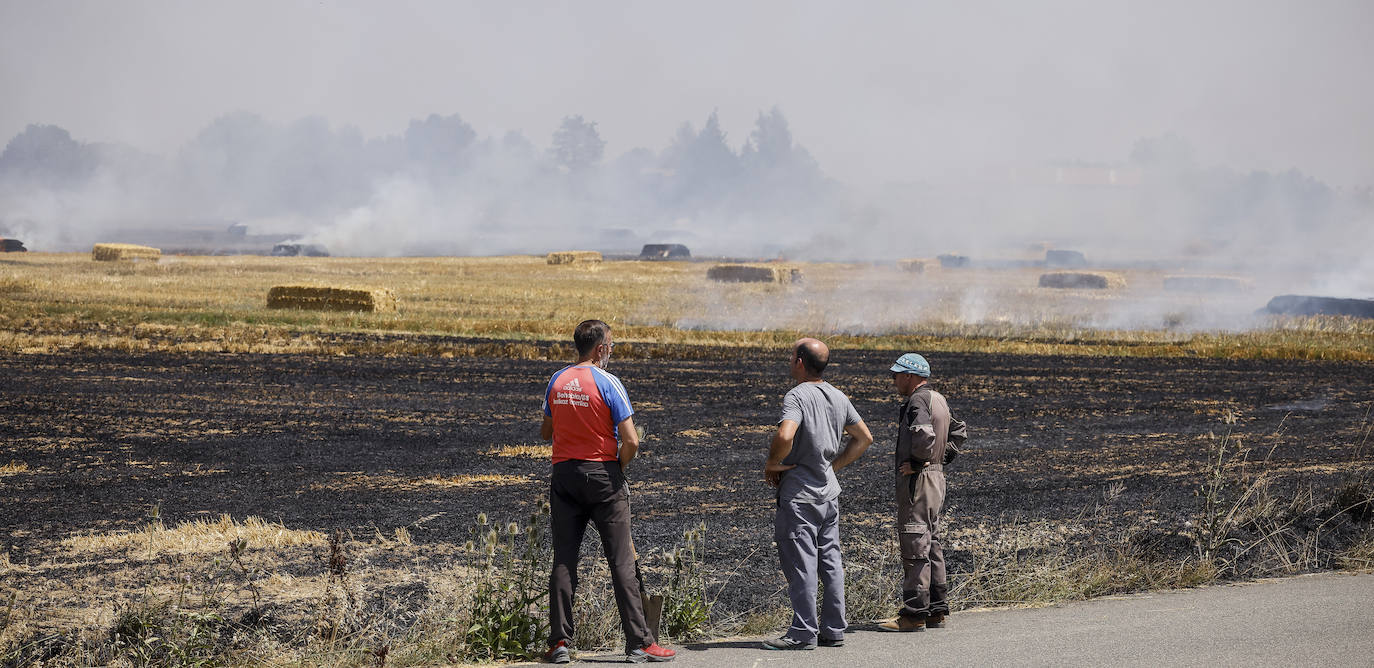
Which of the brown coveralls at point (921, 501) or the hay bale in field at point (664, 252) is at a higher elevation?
the hay bale in field at point (664, 252)

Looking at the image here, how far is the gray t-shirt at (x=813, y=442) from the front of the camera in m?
7.64

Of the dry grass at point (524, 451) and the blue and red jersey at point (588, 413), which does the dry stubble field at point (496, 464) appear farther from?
the blue and red jersey at point (588, 413)

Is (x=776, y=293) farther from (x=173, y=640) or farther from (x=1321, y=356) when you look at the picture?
(x=173, y=640)

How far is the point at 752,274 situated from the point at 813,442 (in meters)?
64.2

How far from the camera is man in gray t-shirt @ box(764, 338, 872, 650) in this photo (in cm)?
766

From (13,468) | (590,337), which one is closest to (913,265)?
(13,468)

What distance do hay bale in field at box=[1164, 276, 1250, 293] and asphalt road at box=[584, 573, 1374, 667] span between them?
220 feet

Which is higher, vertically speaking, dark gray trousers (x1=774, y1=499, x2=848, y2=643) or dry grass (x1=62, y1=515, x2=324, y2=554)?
dark gray trousers (x1=774, y1=499, x2=848, y2=643)

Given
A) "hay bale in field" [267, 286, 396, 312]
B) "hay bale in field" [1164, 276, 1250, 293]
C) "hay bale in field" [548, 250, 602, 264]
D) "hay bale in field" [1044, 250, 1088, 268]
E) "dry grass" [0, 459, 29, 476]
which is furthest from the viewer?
"hay bale in field" [1044, 250, 1088, 268]

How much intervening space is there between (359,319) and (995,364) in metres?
20.0

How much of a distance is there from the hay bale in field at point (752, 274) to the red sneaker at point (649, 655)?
63.0m

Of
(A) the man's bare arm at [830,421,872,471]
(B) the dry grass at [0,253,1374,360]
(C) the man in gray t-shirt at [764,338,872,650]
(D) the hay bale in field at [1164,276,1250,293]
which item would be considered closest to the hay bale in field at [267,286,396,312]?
(B) the dry grass at [0,253,1374,360]

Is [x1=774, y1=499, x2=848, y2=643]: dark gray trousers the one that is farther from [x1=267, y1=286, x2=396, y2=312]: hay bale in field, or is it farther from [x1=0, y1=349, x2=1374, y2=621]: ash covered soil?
[x1=267, y1=286, x2=396, y2=312]: hay bale in field

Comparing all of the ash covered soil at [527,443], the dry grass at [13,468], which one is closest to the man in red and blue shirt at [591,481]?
the ash covered soil at [527,443]
